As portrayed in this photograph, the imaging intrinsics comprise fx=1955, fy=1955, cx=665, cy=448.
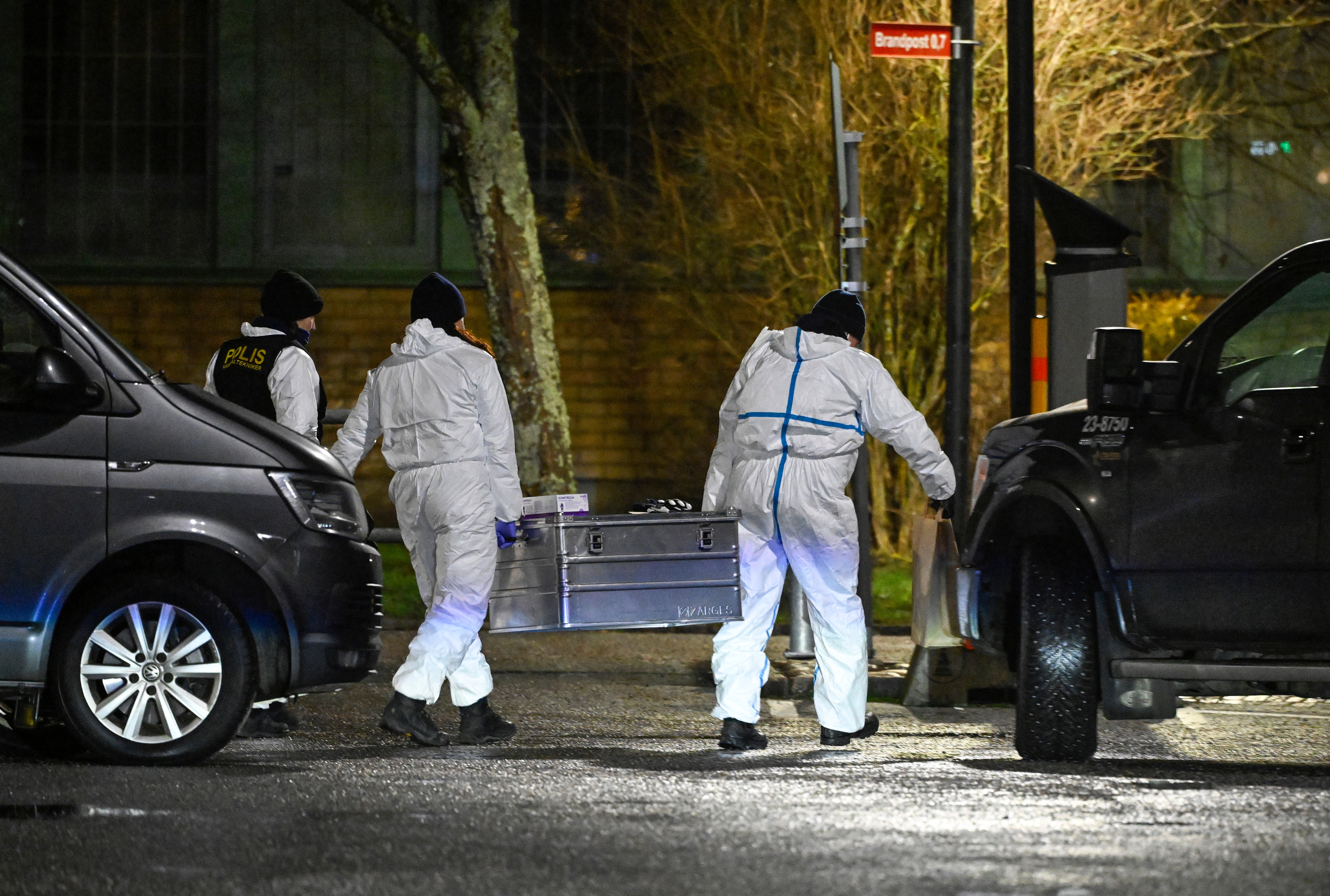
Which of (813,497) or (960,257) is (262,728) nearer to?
(813,497)

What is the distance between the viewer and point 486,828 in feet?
18.9

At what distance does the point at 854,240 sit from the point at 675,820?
560 cm

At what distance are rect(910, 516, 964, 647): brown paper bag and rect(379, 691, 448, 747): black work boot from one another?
223 centimetres

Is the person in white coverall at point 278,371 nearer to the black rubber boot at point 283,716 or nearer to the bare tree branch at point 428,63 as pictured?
the black rubber boot at point 283,716

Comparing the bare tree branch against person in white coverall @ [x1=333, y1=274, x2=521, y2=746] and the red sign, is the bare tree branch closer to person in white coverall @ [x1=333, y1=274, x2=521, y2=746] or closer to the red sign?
the red sign

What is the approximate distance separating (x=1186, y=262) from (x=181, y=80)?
37.4 ft

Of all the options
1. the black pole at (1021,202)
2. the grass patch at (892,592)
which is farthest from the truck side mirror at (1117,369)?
the grass patch at (892,592)

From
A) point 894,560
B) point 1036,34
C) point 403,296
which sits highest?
point 1036,34

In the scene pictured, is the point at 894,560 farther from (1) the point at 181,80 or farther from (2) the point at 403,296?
(1) the point at 181,80

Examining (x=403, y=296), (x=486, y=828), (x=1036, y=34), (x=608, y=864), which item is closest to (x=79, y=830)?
(x=486, y=828)

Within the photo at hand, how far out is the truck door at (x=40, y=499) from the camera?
6.86 meters

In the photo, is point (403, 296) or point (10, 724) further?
point (403, 296)

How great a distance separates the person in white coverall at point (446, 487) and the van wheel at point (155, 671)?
0.87 meters

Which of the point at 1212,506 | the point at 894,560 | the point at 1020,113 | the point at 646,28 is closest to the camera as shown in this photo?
the point at 1212,506
